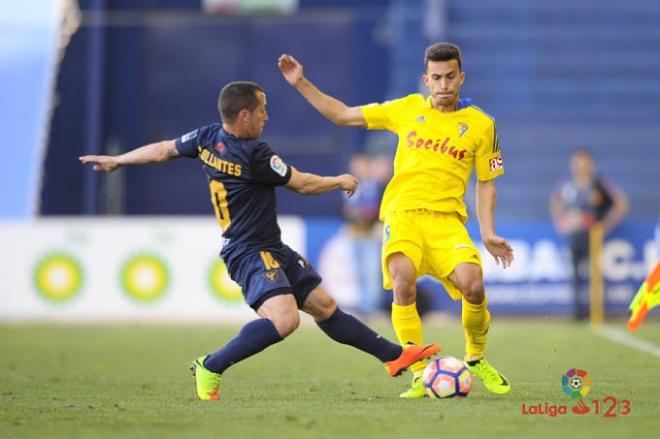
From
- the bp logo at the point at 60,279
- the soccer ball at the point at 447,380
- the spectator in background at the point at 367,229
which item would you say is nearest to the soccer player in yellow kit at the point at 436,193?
the soccer ball at the point at 447,380

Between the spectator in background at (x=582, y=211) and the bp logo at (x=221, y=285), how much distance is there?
397 centimetres

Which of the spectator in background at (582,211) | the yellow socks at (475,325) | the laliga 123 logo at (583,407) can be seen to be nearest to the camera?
the laliga 123 logo at (583,407)

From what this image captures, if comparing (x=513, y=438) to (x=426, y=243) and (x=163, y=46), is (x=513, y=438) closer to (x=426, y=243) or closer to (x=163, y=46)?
(x=426, y=243)

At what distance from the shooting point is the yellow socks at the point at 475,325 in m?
7.48

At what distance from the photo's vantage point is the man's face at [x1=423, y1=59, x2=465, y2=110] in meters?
7.46

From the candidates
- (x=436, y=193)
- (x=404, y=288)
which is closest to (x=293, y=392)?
(x=404, y=288)

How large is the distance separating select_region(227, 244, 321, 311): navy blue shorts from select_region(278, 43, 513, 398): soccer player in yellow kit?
0.48 meters

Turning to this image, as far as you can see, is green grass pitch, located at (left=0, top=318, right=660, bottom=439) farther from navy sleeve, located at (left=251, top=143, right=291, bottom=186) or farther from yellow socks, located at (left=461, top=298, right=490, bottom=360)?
navy sleeve, located at (left=251, top=143, right=291, bottom=186)

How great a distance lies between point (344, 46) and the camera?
19750 mm

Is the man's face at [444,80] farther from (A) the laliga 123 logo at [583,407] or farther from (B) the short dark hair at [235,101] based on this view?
(A) the laliga 123 logo at [583,407]

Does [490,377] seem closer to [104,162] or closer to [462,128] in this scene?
[462,128]

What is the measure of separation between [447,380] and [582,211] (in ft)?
29.4

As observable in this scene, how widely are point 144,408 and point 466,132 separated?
2418mm

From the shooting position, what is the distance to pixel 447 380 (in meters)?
7.07
